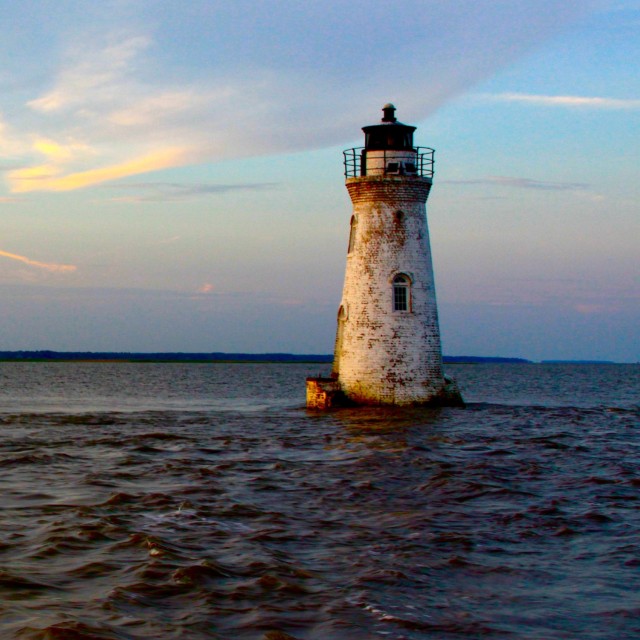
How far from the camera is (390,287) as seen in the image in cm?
2984

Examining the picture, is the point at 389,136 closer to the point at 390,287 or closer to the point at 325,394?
the point at 390,287

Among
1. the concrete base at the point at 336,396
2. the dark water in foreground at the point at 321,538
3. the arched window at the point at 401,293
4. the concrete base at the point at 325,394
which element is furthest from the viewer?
the concrete base at the point at 325,394

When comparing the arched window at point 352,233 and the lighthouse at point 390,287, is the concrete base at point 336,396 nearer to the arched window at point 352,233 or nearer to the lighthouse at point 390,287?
the lighthouse at point 390,287

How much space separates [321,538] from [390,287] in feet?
60.8

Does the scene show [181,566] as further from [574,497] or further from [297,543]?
[574,497]

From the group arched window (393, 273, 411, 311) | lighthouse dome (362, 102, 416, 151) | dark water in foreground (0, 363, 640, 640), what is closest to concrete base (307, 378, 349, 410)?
arched window (393, 273, 411, 311)

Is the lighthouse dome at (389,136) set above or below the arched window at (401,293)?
above

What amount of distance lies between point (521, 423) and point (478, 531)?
1890 cm

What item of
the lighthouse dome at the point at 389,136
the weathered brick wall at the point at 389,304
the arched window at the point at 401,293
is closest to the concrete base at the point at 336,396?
the weathered brick wall at the point at 389,304

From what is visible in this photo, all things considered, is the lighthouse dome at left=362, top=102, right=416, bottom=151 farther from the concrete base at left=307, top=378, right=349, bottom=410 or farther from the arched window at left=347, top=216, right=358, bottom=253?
the concrete base at left=307, top=378, right=349, bottom=410

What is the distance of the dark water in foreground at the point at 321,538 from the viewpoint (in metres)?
8.60

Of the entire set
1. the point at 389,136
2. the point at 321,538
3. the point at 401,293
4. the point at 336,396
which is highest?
the point at 389,136

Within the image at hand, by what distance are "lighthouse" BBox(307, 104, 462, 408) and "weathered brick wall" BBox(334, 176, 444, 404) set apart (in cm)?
3

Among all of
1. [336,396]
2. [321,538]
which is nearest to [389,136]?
[336,396]
